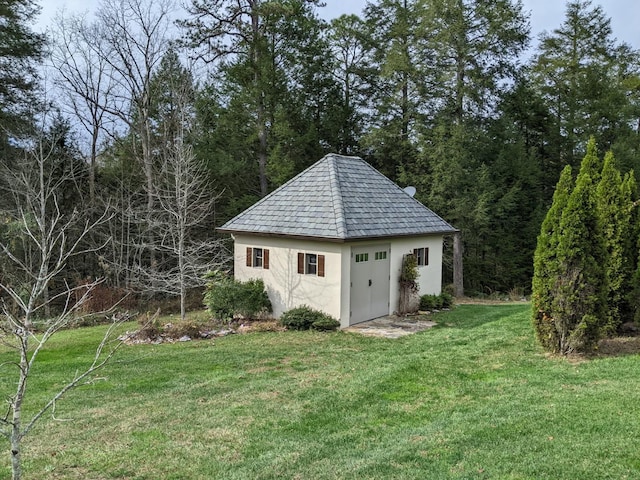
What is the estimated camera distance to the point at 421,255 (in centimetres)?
1524

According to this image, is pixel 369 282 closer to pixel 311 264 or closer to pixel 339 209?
pixel 311 264

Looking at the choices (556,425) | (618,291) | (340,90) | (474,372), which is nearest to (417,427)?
(556,425)

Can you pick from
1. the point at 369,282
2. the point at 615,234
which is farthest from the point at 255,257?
the point at 615,234

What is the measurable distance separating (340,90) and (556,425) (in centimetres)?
2357

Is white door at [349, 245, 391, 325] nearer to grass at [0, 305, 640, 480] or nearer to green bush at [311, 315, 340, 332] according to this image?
green bush at [311, 315, 340, 332]

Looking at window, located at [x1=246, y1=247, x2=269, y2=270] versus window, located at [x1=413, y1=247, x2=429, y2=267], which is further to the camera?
window, located at [x1=413, y1=247, x2=429, y2=267]

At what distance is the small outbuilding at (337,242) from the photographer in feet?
41.2

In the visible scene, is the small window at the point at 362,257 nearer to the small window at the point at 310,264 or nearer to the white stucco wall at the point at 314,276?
the white stucco wall at the point at 314,276

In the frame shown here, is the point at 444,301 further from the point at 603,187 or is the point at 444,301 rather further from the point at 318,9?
the point at 318,9

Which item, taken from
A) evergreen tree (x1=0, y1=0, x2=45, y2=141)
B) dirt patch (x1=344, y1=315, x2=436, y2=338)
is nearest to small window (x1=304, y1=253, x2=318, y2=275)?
dirt patch (x1=344, y1=315, x2=436, y2=338)

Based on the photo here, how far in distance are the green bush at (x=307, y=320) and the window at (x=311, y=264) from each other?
1004 mm

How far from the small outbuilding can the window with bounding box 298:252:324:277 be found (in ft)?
0.08

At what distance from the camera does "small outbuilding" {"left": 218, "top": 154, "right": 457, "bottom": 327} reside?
1256cm

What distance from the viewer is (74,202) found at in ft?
70.3
